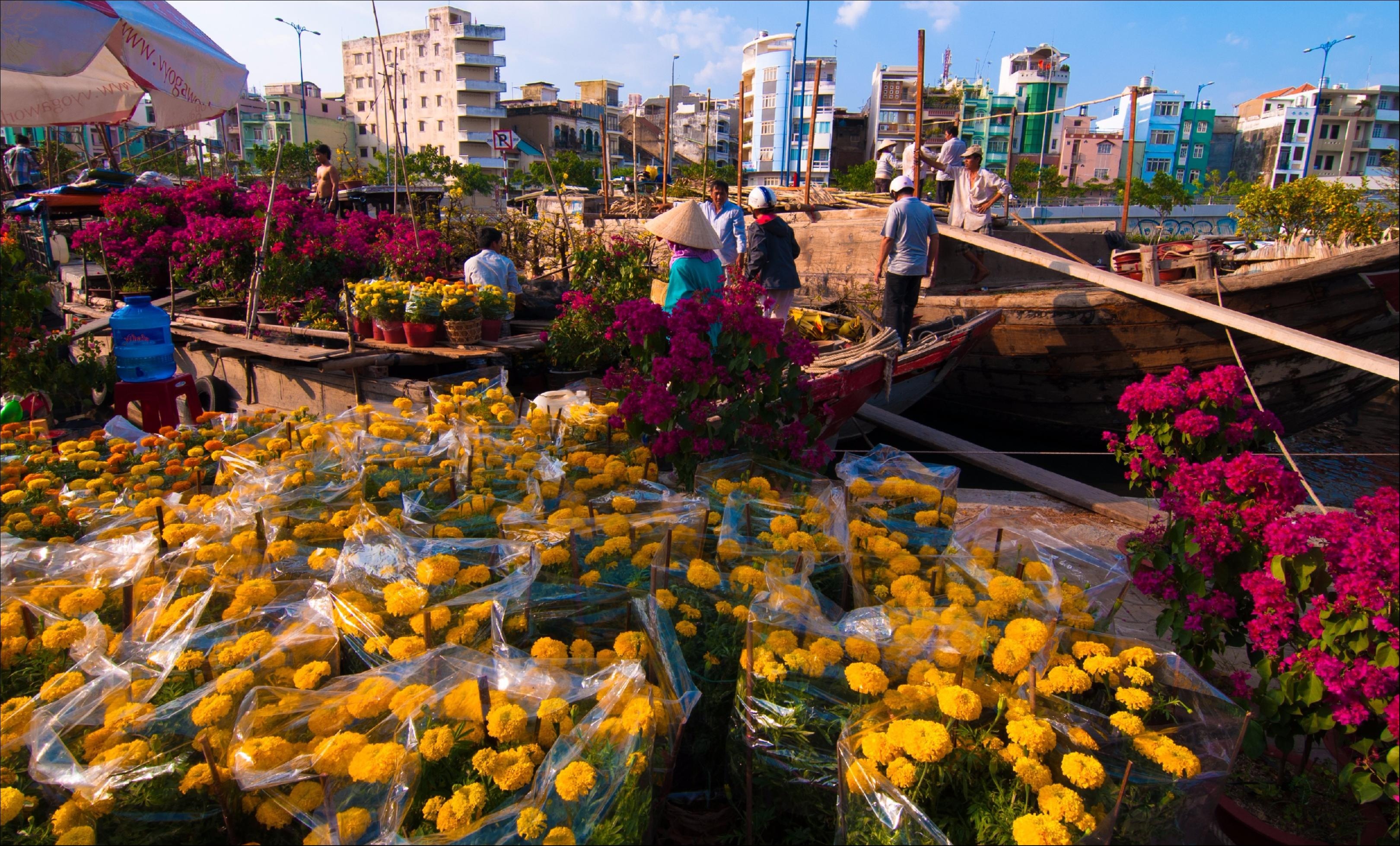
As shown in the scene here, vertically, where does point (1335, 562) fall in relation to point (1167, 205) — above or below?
below

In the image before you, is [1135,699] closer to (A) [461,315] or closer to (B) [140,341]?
(A) [461,315]

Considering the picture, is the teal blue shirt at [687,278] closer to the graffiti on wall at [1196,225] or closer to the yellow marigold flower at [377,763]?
the yellow marigold flower at [377,763]

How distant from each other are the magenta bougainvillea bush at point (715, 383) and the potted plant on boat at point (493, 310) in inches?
114

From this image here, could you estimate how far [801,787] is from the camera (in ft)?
5.81

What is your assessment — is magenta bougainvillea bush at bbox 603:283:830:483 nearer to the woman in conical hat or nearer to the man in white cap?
the woman in conical hat

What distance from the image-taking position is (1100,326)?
7.42m

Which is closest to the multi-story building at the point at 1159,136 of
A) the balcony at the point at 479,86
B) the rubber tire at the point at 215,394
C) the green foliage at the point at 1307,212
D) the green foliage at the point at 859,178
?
the green foliage at the point at 859,178

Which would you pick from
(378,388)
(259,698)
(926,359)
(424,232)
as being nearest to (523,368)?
(378,388)

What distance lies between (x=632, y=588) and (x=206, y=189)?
26.0ft

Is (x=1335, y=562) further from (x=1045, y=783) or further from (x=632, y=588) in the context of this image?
(x=632, y=588)

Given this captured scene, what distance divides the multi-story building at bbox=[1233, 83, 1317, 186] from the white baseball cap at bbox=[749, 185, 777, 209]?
67.8 metres

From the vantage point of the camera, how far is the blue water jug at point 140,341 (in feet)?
17.3

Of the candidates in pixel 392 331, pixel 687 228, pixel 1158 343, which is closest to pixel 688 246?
pixel 687 228

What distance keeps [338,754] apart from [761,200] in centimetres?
563
